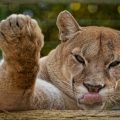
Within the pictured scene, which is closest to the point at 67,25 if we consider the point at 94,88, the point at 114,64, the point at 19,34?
the point at 114,64

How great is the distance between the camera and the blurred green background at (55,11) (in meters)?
4.47

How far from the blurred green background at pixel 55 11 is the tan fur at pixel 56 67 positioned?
1.14 meters

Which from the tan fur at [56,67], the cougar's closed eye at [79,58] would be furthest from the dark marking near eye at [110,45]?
the cougar's closed eye at [79,58]

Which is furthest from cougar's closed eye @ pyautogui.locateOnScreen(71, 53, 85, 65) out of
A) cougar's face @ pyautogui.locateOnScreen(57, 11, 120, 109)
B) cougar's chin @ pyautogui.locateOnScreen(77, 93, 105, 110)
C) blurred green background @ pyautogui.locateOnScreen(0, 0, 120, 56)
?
blurred green background @ pyautogui.locateOnScreen(0, 0, 120, 56)

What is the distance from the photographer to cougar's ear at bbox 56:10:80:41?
329 cm

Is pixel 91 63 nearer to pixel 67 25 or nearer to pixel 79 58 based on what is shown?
pixel 79 58

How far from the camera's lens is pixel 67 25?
131 inches

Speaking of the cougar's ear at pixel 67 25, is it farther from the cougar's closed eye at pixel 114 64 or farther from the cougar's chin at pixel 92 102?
the cougar's chin at pixel 92 102

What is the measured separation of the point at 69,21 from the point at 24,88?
2.44 ft

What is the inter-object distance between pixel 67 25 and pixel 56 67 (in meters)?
0.22

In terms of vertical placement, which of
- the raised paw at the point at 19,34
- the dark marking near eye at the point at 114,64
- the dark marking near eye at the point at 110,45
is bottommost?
the dark marking near eye at the point at 114,64

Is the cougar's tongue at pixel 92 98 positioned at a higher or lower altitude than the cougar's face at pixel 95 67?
lower

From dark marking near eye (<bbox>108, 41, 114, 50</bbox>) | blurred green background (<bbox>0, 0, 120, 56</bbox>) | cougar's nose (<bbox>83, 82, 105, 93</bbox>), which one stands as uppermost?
dark marking near eye (<bbox>108, 41, 114, 50</bbox>)

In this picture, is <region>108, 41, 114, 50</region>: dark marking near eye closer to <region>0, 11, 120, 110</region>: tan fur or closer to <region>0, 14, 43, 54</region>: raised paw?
<region>0, 11, 120, 110</region>: tan fur
